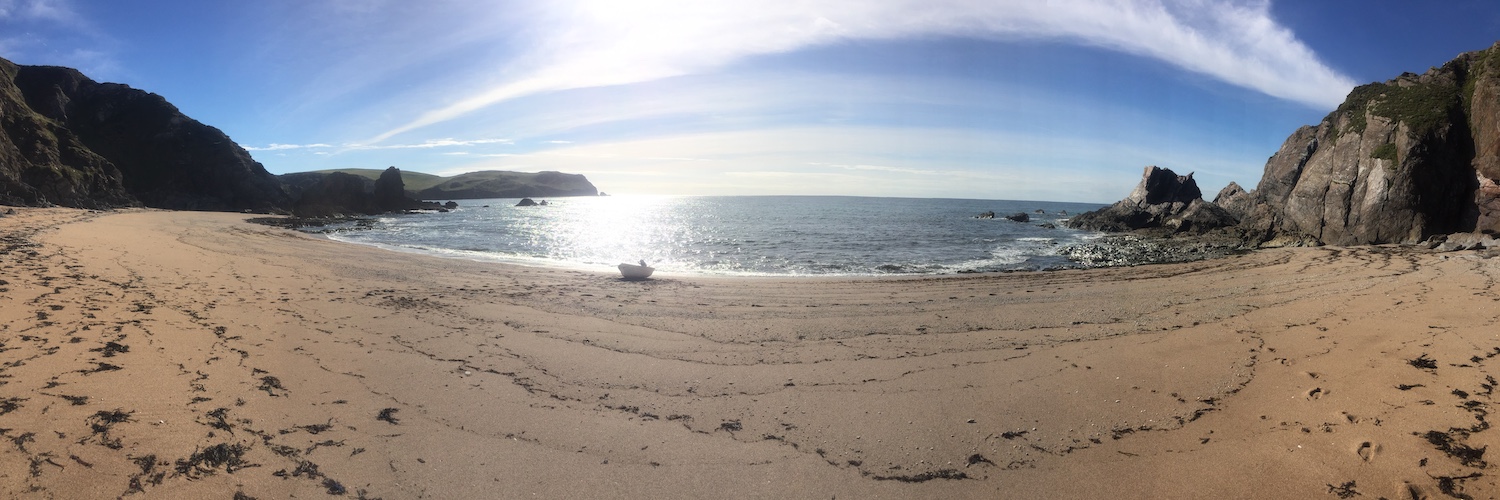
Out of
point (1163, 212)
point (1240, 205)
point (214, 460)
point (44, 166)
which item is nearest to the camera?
point (214, 460)

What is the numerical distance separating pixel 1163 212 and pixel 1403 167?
18978 mm

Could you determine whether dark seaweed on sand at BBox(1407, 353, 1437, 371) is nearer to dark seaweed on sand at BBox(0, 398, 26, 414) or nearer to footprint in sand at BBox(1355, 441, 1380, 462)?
footprint in sand at BBox(1355, 441, 1380, 462)

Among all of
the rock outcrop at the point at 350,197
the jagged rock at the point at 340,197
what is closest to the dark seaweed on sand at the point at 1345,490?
the rock outcrop at the point at 350,197

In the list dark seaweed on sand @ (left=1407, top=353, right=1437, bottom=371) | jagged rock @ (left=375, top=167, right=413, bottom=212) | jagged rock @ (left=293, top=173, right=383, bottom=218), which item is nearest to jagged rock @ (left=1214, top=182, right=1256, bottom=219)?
dark seaweed on sand @ (left=1407, top=353, right=1437, bottom=371)

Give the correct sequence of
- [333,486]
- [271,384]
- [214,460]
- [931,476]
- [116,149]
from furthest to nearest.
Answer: [116,149], [271,384], [931,476], [214,460], [333,486]

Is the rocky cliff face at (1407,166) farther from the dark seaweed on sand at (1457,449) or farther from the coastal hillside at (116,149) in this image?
the coastal hillside at (116,149)

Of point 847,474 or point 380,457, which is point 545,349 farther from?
point 847,474

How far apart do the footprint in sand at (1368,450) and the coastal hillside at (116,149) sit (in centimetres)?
5570

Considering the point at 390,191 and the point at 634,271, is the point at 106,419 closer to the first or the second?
the point at 634,271

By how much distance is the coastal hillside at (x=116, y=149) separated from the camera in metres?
37.2

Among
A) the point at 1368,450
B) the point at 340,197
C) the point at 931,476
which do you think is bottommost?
the point at 931,476

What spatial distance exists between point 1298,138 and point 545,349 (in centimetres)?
4010

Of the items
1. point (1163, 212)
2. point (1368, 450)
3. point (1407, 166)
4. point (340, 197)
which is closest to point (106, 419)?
point (1368, 450)

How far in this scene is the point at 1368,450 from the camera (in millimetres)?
4516
